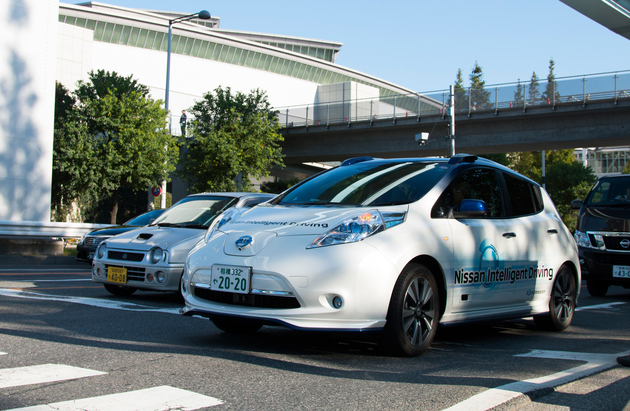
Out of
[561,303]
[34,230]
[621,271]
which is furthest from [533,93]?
[561,303]

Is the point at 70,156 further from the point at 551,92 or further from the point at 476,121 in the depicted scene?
the point at 551,92

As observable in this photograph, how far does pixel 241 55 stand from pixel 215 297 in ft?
228

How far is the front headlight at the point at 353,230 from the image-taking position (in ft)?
15.2

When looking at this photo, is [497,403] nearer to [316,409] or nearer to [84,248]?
[316,409]

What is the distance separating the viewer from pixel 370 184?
5.65 m

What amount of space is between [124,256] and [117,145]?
28.7 metres

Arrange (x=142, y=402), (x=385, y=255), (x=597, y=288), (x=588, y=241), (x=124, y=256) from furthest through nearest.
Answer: (x=597, y=288) → (x=588, y=241) → (x=124, y=256) → (x=385, y=255) → (x=142, y=402)

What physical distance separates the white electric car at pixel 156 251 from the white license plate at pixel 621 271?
6.30m

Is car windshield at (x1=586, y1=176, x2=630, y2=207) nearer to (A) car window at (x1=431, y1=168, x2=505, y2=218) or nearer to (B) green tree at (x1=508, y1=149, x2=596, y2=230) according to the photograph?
(A) car window at (x1=431, y1=168, x2=505, y2=218)

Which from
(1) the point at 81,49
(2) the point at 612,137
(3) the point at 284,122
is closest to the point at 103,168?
(3) the point at 284,122

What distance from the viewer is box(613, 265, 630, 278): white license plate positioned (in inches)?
428

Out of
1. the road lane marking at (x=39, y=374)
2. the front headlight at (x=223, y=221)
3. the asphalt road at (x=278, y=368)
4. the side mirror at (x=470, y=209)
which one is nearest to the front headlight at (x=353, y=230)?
the asphalt road at (x=278, y=368)

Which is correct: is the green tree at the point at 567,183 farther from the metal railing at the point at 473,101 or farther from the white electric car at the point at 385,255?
the white electric car at the point at 385,255

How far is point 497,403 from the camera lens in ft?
11.3
